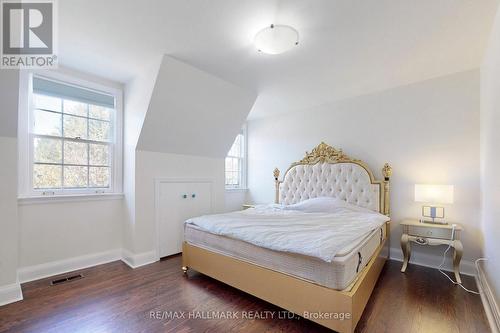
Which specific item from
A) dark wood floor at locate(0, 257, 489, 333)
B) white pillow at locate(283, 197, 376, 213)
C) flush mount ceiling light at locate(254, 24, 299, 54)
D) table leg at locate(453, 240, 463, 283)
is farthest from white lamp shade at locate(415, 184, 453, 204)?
flush mount ceiling light at locate(254, 24, 299, 54)

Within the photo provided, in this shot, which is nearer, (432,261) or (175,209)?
(432,261)

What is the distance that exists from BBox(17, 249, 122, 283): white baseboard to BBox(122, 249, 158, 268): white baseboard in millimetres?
191

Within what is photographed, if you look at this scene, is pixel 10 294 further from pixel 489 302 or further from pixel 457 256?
pixel 457 256

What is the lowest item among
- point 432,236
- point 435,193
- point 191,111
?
point 432,236

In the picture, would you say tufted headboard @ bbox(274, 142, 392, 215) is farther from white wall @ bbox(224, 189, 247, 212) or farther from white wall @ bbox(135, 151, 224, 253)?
white wall @ bbox(135, 151, 224, 253)

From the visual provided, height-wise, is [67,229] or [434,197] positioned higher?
[434,197]

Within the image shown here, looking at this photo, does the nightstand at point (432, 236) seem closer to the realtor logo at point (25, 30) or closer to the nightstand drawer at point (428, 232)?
the nightstand drawer at point (428, 232)

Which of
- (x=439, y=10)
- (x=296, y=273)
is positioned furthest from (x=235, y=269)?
(x=439, y=10)

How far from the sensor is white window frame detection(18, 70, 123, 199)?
8.25ft

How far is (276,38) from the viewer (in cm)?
195

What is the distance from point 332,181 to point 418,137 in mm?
1293

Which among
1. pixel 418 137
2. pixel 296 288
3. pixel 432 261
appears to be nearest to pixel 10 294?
pixel 296 288

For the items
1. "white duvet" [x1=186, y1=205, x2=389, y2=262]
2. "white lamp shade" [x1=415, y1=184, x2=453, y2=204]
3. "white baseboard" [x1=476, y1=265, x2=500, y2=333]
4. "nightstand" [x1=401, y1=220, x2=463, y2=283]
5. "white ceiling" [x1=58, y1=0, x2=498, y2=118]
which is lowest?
"white baseboard" [x1=476, y1=265, x2=500, y2=333]

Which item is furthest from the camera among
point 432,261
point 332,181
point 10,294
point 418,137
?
point 332,181
